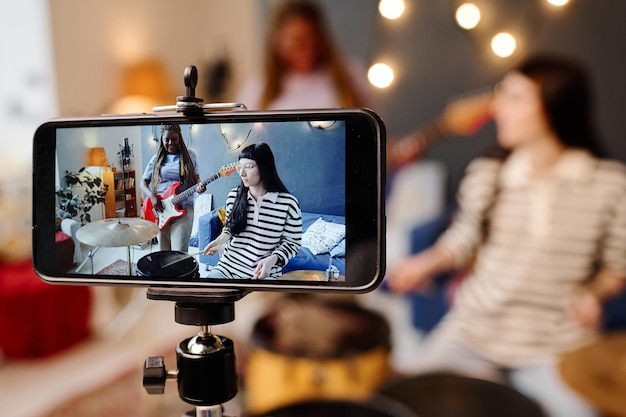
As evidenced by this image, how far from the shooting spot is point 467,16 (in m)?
1.43

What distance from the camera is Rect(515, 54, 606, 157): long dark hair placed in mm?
1346

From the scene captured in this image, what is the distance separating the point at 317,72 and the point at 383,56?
21cm

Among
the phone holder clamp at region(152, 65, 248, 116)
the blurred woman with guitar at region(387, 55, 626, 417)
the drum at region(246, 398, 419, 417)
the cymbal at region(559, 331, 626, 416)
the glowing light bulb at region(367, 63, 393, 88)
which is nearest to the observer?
the phone holder clamp at region(152, 65, 248, 116)

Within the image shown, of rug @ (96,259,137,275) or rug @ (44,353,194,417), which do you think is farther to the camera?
rug @ (44,353,194,417)

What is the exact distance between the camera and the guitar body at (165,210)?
16.7 inches

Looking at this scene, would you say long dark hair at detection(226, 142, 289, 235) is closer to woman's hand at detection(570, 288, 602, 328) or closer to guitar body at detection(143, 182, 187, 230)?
guitar body at detection(143, 182, 187, 230)

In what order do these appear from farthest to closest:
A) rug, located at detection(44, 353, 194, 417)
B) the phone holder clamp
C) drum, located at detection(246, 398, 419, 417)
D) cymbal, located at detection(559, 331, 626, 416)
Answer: rug, located at detection(44, 353, 194, 417)
cymbal, located at detection(559, 331, 626, 416)
drum, located at detection(246, 398, 419, 417)
the phone holder clamp

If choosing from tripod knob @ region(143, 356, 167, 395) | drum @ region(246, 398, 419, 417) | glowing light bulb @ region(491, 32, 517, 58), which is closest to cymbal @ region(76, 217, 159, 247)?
tripod knob @ region(143, 356, 167, 395)

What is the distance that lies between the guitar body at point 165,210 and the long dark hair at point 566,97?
1253 mm

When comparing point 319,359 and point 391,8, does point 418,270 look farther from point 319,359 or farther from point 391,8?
point 391,8

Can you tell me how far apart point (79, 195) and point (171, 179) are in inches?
3.4

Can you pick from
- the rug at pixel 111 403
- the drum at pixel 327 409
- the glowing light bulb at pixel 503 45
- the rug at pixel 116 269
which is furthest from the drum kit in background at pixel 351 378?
the rug at pixel 116 269

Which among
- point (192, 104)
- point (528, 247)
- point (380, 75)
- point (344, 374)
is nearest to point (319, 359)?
point (344, 374)

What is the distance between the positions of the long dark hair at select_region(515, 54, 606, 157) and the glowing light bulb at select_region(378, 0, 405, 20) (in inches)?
14.5
